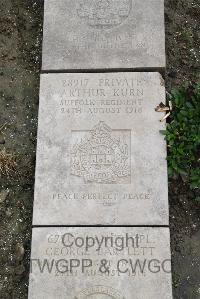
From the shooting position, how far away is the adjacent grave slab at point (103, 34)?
182 inches

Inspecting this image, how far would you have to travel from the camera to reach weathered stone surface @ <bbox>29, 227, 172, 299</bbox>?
4.03 metres

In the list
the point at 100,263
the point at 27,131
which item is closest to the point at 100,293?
the point at 100,263

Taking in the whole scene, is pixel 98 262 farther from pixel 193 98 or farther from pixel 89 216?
pixel 193 98

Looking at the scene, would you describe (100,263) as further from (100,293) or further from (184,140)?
(184,140)

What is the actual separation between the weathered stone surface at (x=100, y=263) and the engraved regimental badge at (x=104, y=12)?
181 centimetres

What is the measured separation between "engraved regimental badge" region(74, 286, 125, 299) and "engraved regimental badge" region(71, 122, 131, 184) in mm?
817

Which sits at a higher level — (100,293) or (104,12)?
(104,12)

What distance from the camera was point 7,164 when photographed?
186 inches

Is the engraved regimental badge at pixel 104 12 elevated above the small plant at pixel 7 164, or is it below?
above

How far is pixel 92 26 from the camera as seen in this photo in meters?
4.76

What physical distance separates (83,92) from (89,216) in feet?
3.45

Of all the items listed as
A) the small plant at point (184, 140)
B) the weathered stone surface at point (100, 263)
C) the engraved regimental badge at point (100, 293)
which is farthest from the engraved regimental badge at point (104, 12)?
the engraved regimental badge at point (100, 293)

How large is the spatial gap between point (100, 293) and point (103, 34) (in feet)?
7.13

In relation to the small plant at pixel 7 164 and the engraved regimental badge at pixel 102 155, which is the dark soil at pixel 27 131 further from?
the engraved regimental badge at pixel 102 155
